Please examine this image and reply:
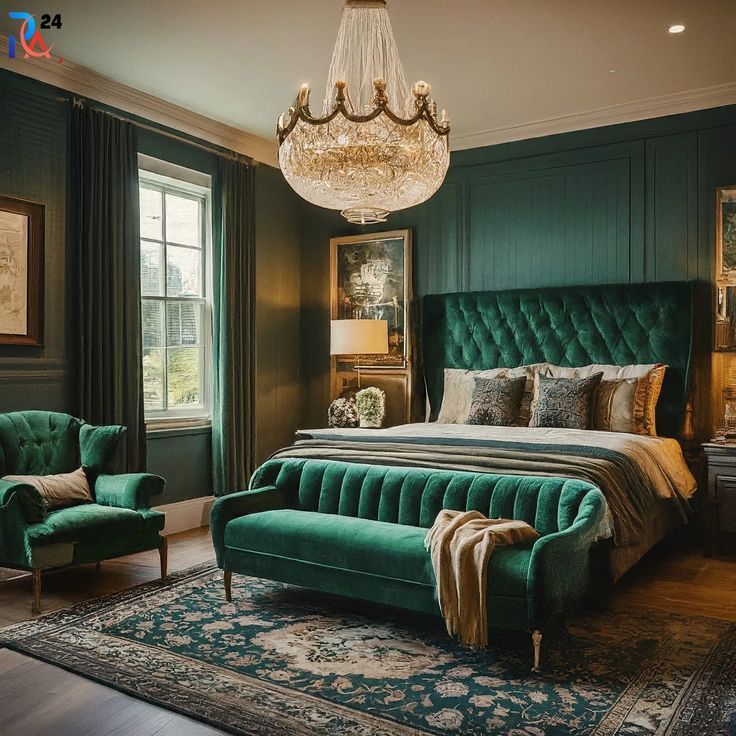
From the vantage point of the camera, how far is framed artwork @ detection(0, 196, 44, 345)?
439 cm

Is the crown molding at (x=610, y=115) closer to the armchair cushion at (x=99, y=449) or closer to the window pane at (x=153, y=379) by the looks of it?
the window pane at (x=153, y=379)

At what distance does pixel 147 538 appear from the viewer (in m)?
4.07

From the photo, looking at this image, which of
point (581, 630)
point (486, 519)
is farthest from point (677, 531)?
point (486, 519)

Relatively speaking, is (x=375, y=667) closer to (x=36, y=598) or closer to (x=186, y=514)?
(x=36, y=598)

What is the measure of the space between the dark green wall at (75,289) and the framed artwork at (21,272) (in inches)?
2.8

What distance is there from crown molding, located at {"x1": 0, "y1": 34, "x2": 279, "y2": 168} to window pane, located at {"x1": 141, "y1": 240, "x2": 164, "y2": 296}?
0.90 metres

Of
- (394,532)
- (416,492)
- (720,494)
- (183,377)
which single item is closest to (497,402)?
(720,494)

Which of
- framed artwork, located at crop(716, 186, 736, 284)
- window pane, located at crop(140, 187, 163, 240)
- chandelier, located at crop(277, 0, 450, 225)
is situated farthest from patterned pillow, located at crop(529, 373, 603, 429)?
window pane, located at crop(140, 187, 163, 240)

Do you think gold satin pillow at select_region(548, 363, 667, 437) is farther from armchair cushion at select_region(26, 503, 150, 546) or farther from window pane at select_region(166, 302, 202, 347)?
window pane at select_region(166, 302, 202, 347)

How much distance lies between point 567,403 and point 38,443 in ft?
10.6

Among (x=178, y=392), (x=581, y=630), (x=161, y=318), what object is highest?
(x=161, y=318)

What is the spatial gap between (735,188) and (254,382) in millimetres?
3826

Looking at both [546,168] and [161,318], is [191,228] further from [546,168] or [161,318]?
[546,168]

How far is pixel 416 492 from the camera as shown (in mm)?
3676
